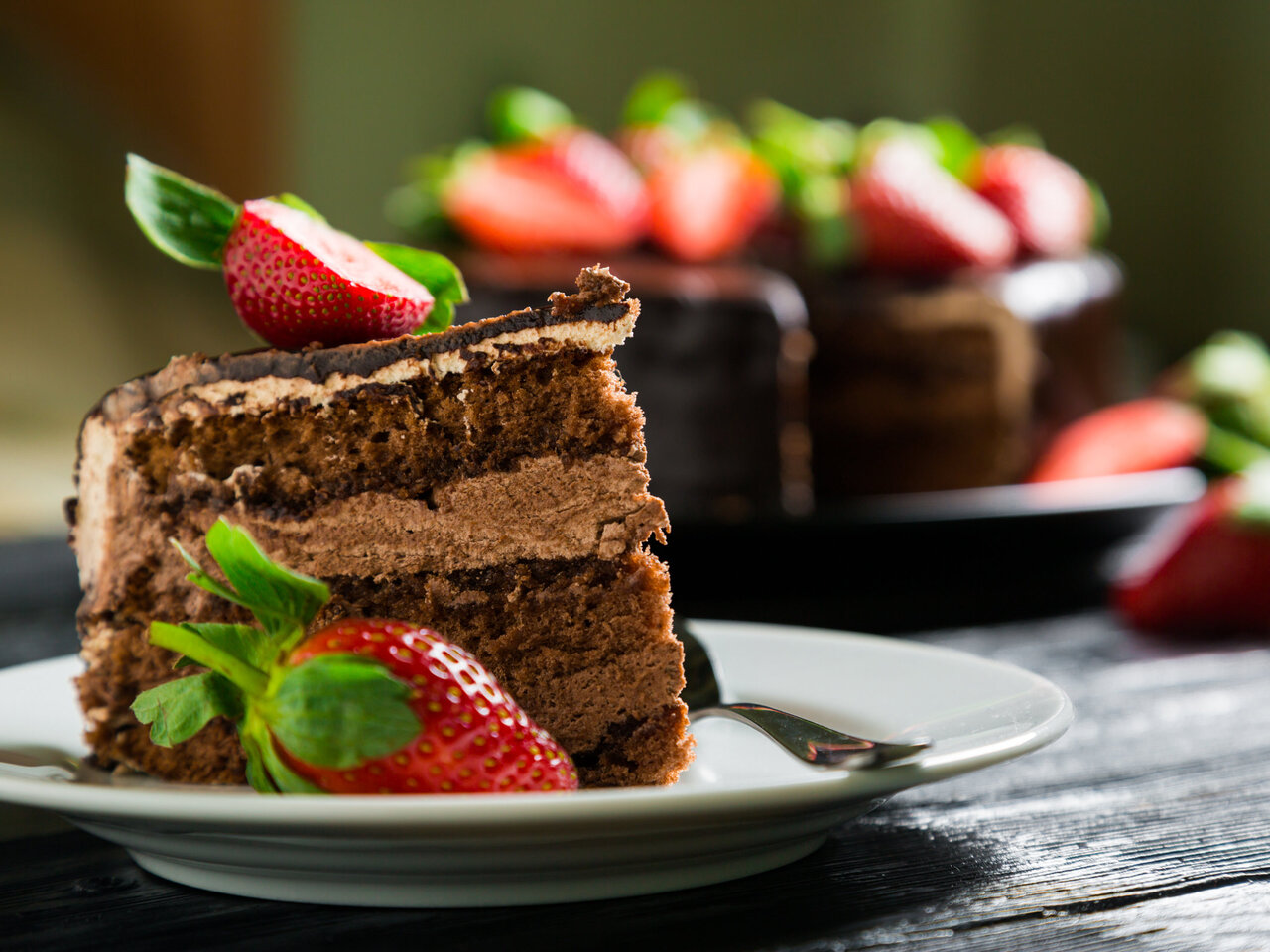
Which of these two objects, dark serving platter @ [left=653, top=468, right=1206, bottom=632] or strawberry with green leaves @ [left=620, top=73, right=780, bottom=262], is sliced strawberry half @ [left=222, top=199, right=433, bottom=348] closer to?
dark serving platter @ [left=653, top=468, right=1206, bottom=632]

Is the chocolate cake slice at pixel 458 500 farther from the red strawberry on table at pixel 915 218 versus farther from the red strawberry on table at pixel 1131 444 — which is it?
the red strawberry on table at pixel 1131 444

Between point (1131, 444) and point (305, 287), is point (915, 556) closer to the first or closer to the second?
point (1131, 444)

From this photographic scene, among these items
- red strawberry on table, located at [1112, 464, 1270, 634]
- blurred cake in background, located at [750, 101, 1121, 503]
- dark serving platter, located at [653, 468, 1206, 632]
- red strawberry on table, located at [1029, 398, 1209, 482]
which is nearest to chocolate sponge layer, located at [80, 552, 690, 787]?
dark serving platter, located at [653, 468, 1206, 632]

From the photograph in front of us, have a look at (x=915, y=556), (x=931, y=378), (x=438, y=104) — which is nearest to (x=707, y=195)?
(x=931, y=378)

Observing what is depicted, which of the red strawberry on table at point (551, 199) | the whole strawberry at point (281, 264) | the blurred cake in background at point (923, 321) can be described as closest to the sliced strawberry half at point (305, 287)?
the whole strawberry at point (281, 264)

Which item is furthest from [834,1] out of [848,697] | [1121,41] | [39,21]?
[848,697]

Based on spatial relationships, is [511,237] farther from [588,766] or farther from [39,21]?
[39,21]
